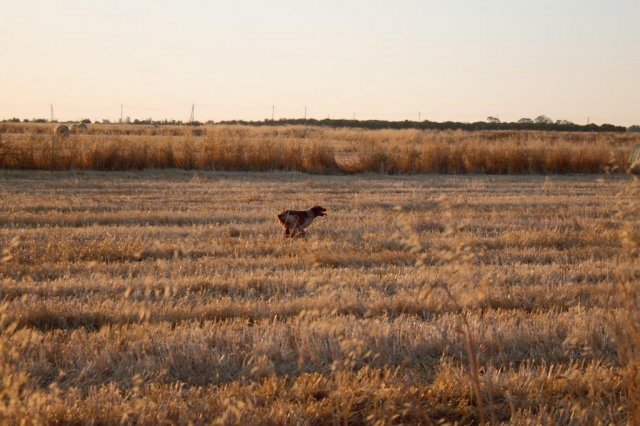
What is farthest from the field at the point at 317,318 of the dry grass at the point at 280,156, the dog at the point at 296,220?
the dry grass at the point at 280,156

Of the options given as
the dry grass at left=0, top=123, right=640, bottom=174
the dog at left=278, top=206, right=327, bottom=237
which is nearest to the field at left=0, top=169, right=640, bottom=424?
the dog at left=278, top=206, right=327, bottom=237

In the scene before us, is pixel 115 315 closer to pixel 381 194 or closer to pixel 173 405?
pixel 173 405

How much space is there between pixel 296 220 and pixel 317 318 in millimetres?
3970

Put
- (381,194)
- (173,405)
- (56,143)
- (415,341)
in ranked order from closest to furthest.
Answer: (173,405) → (415,341) → (381,194) → (56,143)

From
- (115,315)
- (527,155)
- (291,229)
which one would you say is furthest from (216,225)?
(527,155)

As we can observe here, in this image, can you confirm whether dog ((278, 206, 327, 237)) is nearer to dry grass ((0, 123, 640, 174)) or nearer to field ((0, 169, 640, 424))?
field ((0, 169, 640, 424))

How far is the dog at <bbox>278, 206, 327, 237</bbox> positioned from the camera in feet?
30.7

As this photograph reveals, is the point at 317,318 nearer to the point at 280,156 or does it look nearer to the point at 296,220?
the point at 296,220

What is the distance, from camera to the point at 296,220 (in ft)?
→ 30.8

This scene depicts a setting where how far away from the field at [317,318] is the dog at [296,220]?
21 cm

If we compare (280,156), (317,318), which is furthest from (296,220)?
(280,156)

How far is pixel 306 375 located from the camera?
4.30 meters

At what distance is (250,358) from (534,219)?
850cm

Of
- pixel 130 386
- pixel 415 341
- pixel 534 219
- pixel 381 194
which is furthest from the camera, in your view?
pixel 381 194
